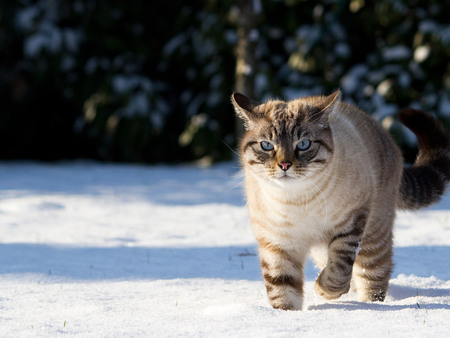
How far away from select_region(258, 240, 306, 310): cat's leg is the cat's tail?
116cm

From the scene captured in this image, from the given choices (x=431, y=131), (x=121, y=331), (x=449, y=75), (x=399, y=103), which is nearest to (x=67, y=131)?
(x=399, y=103)

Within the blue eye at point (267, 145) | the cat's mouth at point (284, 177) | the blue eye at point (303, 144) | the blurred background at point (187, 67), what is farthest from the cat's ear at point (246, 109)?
the blurred background at point (187, 67)

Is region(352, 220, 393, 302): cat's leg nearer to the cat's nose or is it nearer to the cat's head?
the cat's head

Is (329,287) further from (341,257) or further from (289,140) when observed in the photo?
(289,140)

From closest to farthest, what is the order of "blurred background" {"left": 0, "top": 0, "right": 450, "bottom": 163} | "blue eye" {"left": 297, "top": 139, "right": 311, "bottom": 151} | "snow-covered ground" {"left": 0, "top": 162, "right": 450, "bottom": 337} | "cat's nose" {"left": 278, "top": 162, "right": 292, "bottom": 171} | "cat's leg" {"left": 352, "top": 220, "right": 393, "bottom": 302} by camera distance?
"snow-covered ground" {"left": 0, "top": 162, "right": 450, "bottom": 337} < "cat's nose" {"left": 278, "top": 162, "right": 292, "bottom": 171} < "blue eye" {"left": 297, "top": 139, "right": 311, "bottom": 151} < "cat's leg" {"left": 352, "top": 220, "right": 393, "bottom": 302} < "blurred background" {"left": 0, "top": 0, "right": 450, "bottom": 163}

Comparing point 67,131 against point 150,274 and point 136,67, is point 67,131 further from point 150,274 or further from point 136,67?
point 150,274

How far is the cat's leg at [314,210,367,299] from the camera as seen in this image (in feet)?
11.7

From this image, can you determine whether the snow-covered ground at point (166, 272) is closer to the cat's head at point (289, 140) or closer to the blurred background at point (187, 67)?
the cat's head at point (289, 140)

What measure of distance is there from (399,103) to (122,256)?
6.30 m

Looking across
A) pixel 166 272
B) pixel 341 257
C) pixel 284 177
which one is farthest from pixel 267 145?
pixel 166 272

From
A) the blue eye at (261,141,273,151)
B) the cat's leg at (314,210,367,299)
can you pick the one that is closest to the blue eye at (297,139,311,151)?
the blue eye at (261,141,273,151)

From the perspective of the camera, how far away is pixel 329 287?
11.8 feet

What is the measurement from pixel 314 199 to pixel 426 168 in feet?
4.74

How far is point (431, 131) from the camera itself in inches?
182
